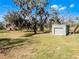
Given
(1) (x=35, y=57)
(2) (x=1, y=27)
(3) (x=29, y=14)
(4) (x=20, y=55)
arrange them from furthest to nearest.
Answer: (2) (x=1, y=27)
(3) (x=29, y=14)
(4) (x=20, y=55)
(1) (x=35, y=57)

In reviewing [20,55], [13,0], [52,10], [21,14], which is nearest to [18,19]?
[21,14]

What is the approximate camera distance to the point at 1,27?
6022 cm

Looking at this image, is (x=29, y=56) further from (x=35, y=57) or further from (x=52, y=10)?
(x=52, y=10)

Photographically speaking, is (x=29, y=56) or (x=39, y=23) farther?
(x=39, y=23)

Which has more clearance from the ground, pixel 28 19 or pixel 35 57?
pixel 28 19

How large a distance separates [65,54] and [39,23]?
96.7 ft

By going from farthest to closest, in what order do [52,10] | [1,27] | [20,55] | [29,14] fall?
1. [1,27]
2. [52,10]
3. [29,14]
4. [20,55]

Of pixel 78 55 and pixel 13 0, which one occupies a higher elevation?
pixel 13 0

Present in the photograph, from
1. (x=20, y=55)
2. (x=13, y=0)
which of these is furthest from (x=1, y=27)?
(x=20, y=55)

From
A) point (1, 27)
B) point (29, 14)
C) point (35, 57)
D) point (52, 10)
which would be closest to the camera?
point (35, 57)

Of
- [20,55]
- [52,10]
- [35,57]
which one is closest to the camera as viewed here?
[35,57]

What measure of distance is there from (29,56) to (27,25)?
29.0 m

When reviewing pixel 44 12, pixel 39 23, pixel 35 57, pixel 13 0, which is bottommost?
pixel 35 57

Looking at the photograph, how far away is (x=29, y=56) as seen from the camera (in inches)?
488
